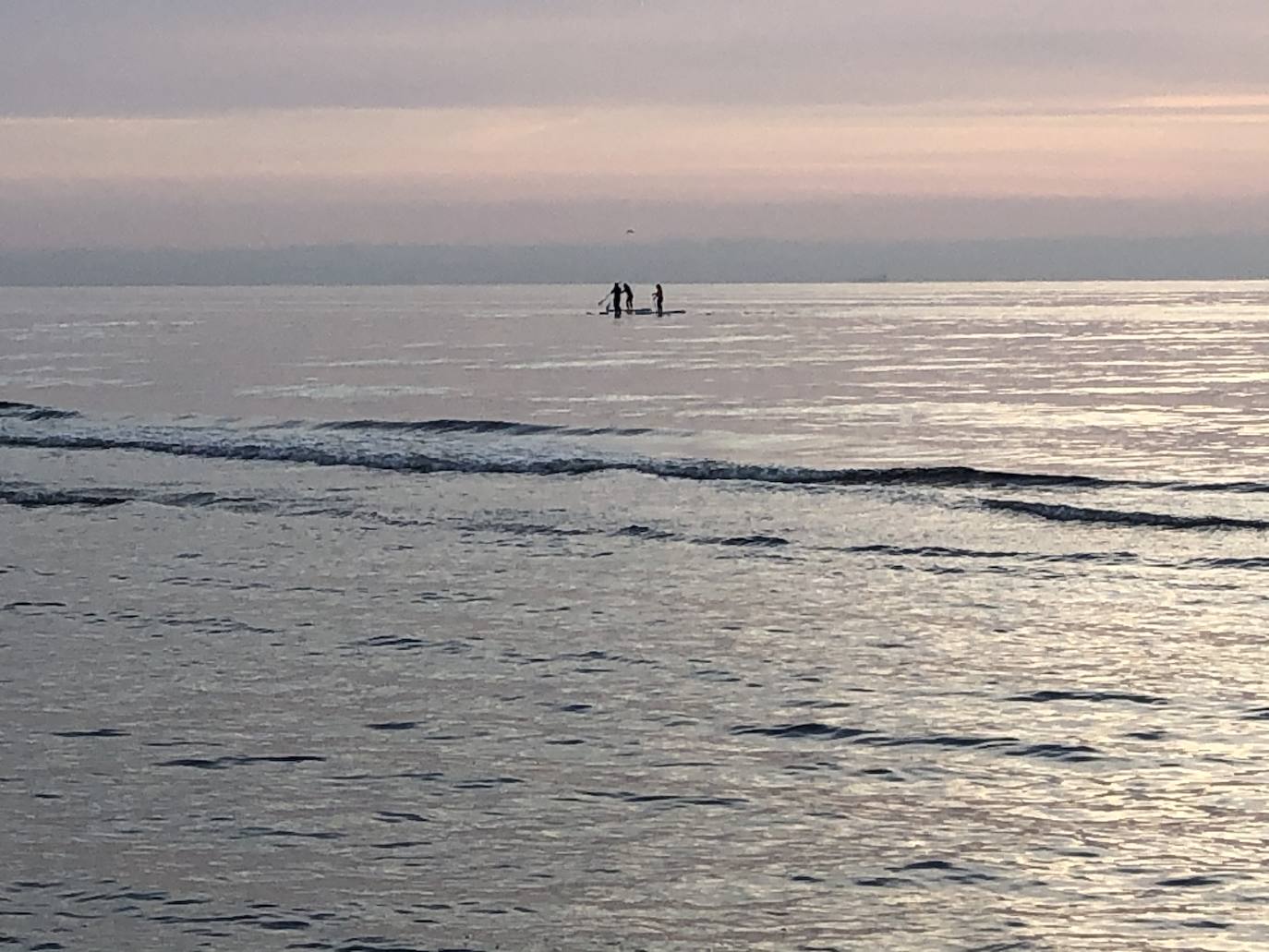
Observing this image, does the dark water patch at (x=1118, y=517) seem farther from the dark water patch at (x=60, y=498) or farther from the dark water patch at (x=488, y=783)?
the dark water patch at (x=488, y=783)

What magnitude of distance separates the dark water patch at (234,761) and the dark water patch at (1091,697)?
4680mm

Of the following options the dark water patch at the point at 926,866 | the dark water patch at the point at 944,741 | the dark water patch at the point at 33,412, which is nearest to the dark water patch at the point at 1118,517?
the dark water patch at the point at 944,741

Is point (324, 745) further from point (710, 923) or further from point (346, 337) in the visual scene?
point (346, 337)

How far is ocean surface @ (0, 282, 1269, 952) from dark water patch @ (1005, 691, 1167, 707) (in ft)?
0.14

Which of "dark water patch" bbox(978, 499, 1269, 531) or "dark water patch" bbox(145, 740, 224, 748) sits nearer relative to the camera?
"dark water patch" bbox(145, 740, 224, 748)

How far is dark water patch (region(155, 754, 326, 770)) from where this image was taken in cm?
984

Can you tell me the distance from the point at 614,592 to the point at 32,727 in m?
6.30

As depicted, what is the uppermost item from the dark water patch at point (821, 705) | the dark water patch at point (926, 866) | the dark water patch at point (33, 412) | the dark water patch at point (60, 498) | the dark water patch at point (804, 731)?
the dark water patch at point (33, 412)

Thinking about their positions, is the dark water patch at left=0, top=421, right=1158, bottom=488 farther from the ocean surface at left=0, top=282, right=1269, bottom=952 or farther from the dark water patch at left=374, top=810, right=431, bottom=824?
the dark water patch at left=374, top=810, right=431, bottom=824

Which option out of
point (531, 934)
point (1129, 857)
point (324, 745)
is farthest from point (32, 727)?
point (1129, 857)

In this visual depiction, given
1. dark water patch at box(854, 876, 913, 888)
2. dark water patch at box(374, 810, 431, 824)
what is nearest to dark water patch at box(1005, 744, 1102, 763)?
dark water patch at box(854, 876, 913, 888)

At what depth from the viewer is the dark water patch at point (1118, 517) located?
65.8 feet

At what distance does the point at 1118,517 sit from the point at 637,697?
11.1 meters

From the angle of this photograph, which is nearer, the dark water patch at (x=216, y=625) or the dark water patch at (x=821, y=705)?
the dark water patch at (x=821, y=705)
